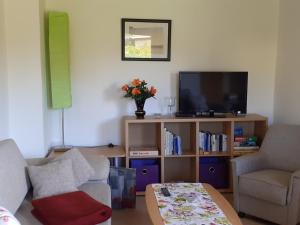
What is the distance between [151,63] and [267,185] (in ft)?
6.06

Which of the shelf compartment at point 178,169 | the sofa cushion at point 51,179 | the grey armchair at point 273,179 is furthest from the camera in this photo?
the shelf compartment at point 178,169

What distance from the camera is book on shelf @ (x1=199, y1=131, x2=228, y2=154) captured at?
12.3ft

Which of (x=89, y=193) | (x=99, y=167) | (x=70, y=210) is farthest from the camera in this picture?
(x=99, y=167)

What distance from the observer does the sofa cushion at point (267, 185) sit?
2.79 m

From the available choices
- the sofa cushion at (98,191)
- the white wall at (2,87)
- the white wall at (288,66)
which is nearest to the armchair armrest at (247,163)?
the white wall at (288,66)

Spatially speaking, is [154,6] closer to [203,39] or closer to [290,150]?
[203,39]

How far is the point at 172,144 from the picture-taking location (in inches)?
145

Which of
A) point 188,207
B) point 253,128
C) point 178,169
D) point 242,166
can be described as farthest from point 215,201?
A: point 253,128

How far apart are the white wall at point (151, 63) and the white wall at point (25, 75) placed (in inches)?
19.0

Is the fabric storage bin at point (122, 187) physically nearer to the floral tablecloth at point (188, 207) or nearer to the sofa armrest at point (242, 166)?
the floral tablecloth at point (188, 207)

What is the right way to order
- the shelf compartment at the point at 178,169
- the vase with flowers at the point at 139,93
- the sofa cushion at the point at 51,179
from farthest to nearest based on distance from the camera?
the shelf compartment at the point at 178,169, the vase with flowers at the point at 139,93, the sofa cushion at the point at 51,179

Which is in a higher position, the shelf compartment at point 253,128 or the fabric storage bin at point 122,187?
the shelf compartment at point 253,128

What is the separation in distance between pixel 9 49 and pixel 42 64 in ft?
1.06

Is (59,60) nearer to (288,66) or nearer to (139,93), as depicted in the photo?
(139,93)
